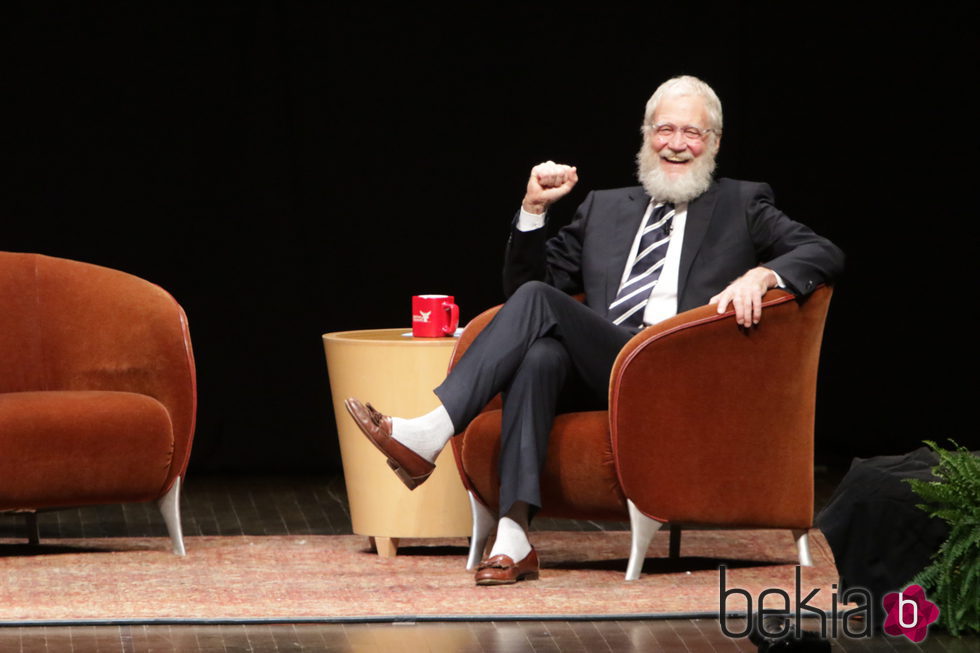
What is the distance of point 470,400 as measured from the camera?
366cm

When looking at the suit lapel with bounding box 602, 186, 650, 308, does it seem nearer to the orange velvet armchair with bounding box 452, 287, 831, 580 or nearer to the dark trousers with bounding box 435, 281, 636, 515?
the dark trousers with bounding box 435, 281, 636, 515

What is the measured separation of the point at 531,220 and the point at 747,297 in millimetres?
656

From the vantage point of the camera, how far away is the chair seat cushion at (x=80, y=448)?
395 cm

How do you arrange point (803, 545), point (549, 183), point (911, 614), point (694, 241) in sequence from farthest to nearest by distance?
point (694, 241), point (549, 183), point (803, 545), point (911, 614)

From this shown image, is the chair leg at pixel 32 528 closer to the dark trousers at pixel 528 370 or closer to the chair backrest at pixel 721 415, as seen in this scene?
Answer: the dark trousers at pixel 528 370

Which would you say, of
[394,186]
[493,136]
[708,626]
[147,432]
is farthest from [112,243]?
[708,626]

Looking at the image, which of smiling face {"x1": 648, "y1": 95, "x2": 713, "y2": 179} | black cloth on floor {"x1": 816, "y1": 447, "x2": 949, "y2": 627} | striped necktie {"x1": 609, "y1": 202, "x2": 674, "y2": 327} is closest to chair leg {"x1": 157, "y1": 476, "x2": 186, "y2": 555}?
striped necktie {"x1": 609, "y1": 202, "x2": 674, "y2": 327}

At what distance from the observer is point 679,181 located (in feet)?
13.7

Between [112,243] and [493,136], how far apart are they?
1.45 metres

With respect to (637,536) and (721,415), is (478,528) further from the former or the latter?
(721,415)

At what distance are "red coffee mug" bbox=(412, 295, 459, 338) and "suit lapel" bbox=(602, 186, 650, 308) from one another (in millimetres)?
416

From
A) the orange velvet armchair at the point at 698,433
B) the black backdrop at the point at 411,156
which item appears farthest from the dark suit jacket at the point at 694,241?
the black backdrop at the point at 411,156

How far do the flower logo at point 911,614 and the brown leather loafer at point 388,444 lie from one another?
108 cm

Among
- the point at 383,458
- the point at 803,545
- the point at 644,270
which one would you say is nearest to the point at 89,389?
the point at 383,458
